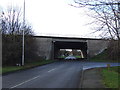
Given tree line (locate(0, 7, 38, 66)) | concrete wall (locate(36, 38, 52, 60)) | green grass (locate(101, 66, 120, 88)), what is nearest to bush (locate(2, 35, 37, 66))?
tree line (locate(0, 7, 38, 66))

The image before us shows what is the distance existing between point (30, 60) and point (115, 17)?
133 ft

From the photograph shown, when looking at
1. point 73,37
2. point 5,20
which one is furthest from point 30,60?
point 73,37

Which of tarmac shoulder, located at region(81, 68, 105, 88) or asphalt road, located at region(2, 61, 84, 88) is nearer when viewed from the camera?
tarmac shoulder, located at region(81, 68, 105, 88)

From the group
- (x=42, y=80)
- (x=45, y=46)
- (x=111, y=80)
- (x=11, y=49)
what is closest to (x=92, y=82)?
(x=111, y=80)

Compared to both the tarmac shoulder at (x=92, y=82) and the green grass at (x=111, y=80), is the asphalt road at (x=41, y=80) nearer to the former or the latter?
the tarmac shoulder at (x=92, y=82)

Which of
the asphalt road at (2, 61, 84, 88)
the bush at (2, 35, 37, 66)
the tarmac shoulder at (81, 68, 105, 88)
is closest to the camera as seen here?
the tarmac shoulder at (81, 68, 105, 88)

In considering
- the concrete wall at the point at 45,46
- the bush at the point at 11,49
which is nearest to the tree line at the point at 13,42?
the bush at the point at 11,49

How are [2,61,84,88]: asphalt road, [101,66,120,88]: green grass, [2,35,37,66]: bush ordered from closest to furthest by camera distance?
[101,66,120,88]: green grass, [2,61,84,88]: asphalt road, [2,35,37,66]: bush

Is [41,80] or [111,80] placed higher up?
[111,80]

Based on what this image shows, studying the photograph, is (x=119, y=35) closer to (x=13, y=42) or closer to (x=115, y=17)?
(x=115, y=17)

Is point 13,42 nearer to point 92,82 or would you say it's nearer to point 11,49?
point 11,49

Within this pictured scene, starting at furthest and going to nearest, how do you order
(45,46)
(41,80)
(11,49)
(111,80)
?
1. (45,46)
2. (11,49)
3. (41,80)
4. (111,80)

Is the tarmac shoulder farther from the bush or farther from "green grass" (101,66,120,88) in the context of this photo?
the bush

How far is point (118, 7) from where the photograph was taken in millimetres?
9125
